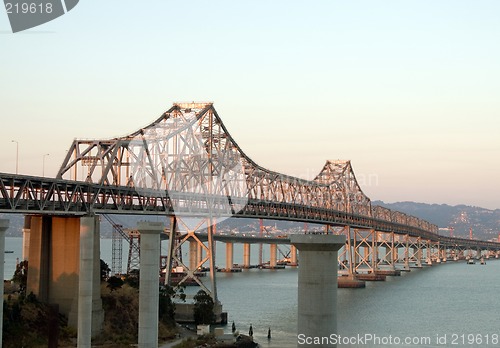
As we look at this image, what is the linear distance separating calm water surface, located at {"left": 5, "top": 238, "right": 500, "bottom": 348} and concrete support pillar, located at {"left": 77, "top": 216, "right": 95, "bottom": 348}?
20529 millimetres

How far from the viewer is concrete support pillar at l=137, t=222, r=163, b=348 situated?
55.1 meters

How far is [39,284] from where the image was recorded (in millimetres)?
65250

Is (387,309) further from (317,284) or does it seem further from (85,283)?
(317,284)

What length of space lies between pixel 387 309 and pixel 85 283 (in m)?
58.2

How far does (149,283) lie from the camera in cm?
5609

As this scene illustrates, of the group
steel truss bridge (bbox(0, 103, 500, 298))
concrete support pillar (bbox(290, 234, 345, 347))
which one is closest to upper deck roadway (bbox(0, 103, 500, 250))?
steel truss bridge (bbox(0, 103, 500, 298))

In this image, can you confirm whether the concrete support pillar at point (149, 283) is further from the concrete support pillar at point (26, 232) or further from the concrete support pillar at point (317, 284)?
the concrete support pillar at point (26, 232)

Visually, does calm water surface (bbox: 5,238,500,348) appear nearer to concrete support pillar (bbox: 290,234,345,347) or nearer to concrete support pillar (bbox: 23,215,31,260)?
concrete support pillar (bbox: 23,215,31,260)

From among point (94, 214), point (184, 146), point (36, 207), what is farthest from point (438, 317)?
point (36, 207)

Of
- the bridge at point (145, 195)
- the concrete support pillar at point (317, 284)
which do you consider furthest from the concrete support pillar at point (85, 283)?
the concrete support pillar at point (317, 284)

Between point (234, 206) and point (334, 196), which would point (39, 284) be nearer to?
point (234, 206)

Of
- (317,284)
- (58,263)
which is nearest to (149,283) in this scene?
(58,263)

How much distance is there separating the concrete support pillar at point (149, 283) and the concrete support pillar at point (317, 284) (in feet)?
72.4

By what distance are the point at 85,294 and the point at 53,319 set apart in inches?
218
